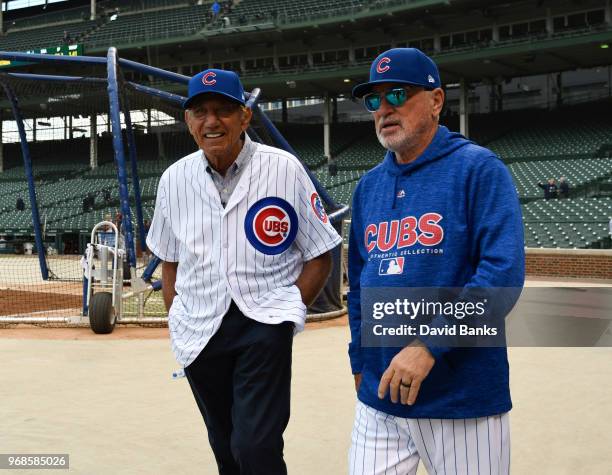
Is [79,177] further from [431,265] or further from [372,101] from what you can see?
[431,265]

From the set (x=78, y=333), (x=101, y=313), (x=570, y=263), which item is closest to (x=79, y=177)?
(x=570, y=263)

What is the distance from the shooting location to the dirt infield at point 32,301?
36.4 feet

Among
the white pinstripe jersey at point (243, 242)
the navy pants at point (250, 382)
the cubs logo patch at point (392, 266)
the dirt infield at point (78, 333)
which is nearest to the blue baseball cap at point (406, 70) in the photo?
the cubs logo patch at point (392, 266)

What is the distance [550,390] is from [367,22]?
30399mm

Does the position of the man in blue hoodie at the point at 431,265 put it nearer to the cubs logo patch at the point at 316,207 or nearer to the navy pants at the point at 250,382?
the navy pants at the point at 250,382

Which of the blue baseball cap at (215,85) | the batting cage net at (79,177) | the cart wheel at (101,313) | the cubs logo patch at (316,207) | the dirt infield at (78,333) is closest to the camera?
the blue baseball cap at (215,85)

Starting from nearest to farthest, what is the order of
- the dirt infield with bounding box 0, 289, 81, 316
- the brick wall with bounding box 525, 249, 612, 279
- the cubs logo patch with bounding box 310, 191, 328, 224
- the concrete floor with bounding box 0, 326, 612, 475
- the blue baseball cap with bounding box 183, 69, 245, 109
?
the blue baseball cap with bounding box 183, 69, 245, 109 < the cubs logo patch with bounding box 310, 191, 328, 224 < the concrete floor with bounding box 0, 326, 612, 475 < the dirt infield with bounding box 0, 289, 81, 316 < the brick wall with bounding box 525, 249, 612, 279

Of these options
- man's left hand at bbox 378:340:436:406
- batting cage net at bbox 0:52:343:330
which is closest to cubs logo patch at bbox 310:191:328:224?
man's left hand at bbox 378:340:436:406

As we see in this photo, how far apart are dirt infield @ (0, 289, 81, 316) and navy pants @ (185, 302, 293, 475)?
356 inches

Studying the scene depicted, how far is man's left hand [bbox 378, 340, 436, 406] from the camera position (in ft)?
5.98

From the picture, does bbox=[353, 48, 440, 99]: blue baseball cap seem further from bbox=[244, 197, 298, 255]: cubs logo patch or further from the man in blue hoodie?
bbox=[244, 197, 298, 255]: cubs logo patch

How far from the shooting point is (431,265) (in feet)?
6.34

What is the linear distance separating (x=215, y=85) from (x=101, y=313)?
6518mm

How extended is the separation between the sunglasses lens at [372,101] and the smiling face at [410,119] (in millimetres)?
20
